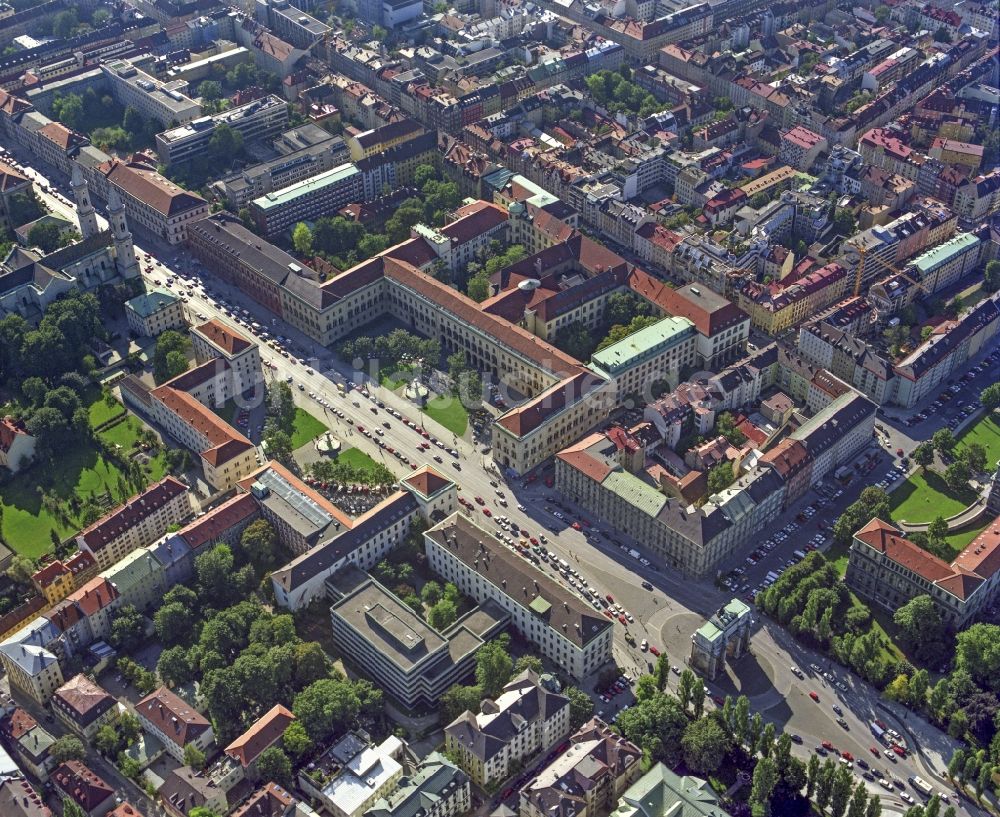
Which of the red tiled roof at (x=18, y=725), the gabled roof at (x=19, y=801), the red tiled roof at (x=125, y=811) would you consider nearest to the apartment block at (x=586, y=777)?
the red tiled roof at (x=125, y=811)


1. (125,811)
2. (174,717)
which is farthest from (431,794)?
(125,811)

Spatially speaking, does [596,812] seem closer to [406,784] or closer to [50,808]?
[406,784]

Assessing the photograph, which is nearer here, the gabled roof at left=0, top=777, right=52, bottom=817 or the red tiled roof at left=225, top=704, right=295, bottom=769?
the gabled roof at left=0, top=777, right=52, bottom=817

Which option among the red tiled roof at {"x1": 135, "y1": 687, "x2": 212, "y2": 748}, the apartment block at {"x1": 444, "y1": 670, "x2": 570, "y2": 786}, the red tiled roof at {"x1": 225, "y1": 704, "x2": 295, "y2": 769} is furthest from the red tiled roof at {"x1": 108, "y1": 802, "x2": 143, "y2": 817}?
the apartment block at {"x1": 444, "y1": 670, "x2": 570, "y2": 786}

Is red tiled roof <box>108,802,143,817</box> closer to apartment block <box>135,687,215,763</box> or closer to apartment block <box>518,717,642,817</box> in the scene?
apartment block <box>135,687,215,763</box>

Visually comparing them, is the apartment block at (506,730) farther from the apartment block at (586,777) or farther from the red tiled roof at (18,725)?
the red tiled roof at (18,725)

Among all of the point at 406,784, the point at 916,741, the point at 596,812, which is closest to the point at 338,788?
the point at 406,784

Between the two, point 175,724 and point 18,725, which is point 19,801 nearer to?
point 18,725

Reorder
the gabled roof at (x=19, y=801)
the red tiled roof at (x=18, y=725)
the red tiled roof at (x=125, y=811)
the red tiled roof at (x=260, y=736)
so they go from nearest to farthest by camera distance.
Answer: the gabled roof at (x=19, y=801) → the red tiled roof at (x=125, y=811) → the red tiled roof at (x=260, y=736) → the red tiled roof at (x=18, y=725)
